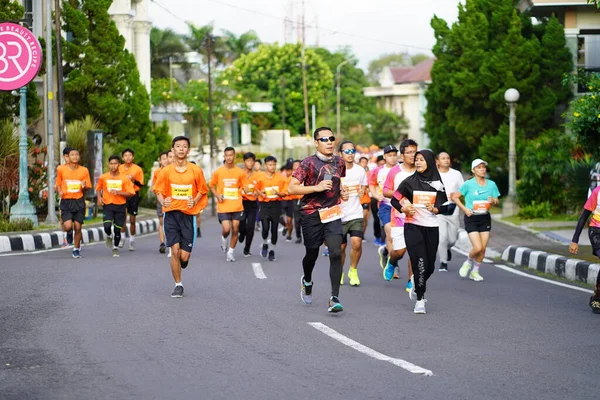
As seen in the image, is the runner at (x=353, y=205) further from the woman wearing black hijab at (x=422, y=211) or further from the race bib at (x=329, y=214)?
the race bib at (x=329, y=214)

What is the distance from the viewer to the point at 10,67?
22594 millimetres

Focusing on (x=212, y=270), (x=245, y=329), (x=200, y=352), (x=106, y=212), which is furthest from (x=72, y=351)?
(x=106, y=212)

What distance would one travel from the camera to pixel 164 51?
204 ft

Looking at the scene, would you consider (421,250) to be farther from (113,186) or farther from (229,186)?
(113,186)

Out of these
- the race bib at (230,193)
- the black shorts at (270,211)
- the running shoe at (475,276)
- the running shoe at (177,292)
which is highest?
the race bib at (230,193)

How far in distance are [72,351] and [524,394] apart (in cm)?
367

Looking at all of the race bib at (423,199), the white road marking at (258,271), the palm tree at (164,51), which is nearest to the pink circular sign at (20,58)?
the white road marking at (258,271)

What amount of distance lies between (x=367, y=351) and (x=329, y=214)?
8.92 feet

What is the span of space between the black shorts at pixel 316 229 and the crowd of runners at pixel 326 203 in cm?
1

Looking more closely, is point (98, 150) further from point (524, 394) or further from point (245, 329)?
point (524, 394)

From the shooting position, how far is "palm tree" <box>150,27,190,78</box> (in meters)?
62.0

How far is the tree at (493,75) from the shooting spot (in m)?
33.7

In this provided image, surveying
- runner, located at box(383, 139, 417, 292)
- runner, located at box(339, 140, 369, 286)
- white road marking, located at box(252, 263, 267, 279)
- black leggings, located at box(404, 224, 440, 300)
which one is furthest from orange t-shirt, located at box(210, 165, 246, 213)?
black leggings, located at box(404, 224, 440, 300)

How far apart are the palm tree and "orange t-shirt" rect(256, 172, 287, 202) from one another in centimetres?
4352
